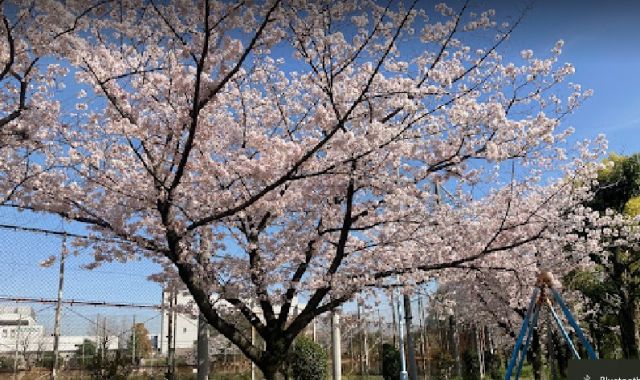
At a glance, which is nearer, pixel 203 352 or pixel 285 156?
pixel 285 156

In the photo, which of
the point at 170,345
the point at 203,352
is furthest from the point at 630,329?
the point at 170,345

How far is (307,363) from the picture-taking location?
12.9 meters

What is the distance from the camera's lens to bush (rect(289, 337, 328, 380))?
42.2 ft

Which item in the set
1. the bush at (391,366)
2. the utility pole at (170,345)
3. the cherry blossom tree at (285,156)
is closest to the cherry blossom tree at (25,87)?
the cherry blossom tree at (285,156)

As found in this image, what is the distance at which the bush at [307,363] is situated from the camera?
12.9 metres

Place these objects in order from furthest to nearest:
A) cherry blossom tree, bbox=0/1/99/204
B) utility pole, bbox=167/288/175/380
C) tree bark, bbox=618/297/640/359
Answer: tree bark, bbox=618/297/640/359, utility pole, bbox=167/288/175/380, cherry blossom tree, bbox=0/1/99/204

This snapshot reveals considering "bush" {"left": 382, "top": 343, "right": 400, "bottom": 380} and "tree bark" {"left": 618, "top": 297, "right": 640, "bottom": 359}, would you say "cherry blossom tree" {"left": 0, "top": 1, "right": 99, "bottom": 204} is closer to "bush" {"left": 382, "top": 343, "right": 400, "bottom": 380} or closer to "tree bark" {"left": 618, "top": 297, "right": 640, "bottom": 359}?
"bush" {"left": 382, "top": 343, "right": 400, "bottom": 380}

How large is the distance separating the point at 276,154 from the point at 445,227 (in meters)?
2.80

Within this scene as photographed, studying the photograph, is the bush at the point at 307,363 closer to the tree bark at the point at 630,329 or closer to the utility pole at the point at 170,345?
the utility pole at the point at 170,345

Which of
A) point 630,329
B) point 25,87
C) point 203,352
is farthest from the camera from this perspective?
point 630,329

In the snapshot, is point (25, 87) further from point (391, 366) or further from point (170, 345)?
point (391, 366)

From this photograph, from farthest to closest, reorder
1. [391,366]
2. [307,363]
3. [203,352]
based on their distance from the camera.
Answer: [391,366], [307,363], [203,352]

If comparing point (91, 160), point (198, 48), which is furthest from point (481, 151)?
point (91, 160)

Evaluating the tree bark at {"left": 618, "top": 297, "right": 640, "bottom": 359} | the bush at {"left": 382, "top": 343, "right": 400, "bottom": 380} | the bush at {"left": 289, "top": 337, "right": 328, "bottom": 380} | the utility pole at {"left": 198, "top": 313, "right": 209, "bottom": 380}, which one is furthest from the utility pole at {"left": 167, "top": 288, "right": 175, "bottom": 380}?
the tree bark at {"left": 618, "top": 297, "right": 640, "bottom": 359}
